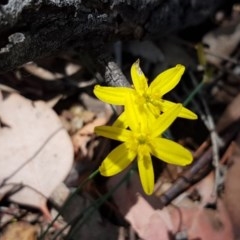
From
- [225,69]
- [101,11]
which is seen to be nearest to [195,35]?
[225,69]

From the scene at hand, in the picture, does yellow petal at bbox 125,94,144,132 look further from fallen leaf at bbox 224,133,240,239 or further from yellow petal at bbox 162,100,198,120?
fallen leaf at bbox 224,133,240,239

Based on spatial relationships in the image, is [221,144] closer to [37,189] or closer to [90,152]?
[90,152]

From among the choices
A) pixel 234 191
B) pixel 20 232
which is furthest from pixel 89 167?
pixel 234 191

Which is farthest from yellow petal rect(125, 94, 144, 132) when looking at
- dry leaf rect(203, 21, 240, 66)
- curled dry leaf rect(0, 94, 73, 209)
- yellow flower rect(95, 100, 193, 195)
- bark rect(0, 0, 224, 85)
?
dry leaf rect(203, 21, 240, 66)

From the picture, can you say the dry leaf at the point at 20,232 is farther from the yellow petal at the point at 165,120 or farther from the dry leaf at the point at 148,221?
the yellow petal at the point at 165,120

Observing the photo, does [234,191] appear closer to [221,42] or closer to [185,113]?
[185,113]
